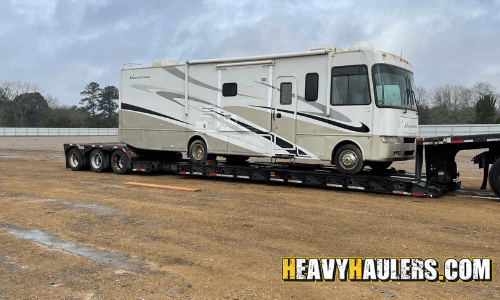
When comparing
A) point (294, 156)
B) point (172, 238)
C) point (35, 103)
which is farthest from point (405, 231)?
point (35, 103)

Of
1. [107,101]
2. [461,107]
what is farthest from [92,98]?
[461,107]

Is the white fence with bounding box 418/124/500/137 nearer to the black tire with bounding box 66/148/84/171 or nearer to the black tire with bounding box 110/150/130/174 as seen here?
the black tire with bounding box 110/150/130/174

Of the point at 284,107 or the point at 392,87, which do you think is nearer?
the point at 392,87

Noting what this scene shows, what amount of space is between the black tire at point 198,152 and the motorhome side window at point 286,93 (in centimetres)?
291

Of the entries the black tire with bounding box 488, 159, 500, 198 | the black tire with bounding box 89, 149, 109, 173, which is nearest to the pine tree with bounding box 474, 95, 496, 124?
the black tire with bounding box 488, 159, 500, 198

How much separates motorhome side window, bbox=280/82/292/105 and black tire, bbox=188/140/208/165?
2915 mm

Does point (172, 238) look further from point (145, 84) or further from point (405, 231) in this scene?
point (145, 84)

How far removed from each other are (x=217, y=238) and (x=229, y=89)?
23.3ft

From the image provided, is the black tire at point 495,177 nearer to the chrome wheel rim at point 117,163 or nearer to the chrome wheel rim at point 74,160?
the chrome wheel rim at point 117,163

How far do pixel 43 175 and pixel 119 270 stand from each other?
1100 cm

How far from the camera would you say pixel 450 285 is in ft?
16.1

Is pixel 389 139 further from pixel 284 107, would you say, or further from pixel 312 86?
pixel 284 107

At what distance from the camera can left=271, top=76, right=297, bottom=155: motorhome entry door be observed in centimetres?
1208

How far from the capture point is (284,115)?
12.2 m
